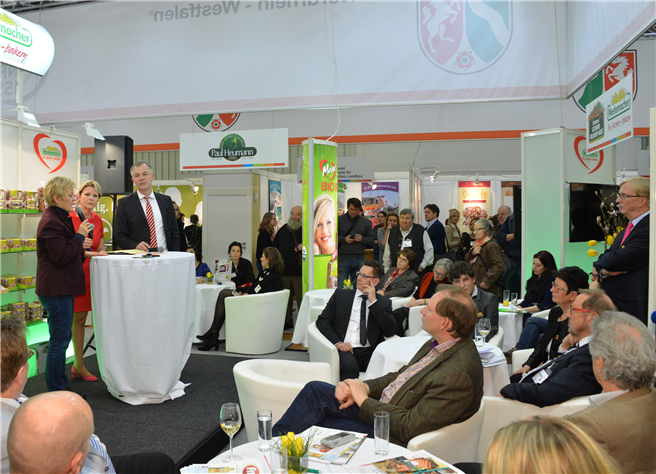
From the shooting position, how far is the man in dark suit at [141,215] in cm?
405

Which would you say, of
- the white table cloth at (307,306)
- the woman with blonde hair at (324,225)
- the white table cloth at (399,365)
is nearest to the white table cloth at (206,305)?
the white table cloth at (307,306)

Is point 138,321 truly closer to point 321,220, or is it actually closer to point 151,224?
point 151,224

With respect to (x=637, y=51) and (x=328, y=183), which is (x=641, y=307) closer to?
(x=328, y=183)

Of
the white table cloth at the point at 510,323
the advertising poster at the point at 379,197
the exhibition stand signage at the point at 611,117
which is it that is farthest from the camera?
the advertising poster at the point at 379,197

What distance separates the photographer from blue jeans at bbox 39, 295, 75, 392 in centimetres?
351

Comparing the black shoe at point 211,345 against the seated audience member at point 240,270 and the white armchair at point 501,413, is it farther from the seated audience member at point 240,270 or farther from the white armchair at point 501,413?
the white armchair at point 501,413

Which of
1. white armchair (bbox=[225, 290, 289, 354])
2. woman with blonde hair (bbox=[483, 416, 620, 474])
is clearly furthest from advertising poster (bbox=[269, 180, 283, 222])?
woman with blonde hair (bbox=[483, 416, 620, 474])

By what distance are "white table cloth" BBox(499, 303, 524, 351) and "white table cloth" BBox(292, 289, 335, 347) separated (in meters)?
1.74

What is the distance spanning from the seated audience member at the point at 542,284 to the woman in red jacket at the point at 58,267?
3.89 m

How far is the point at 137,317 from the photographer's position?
3.47 meters

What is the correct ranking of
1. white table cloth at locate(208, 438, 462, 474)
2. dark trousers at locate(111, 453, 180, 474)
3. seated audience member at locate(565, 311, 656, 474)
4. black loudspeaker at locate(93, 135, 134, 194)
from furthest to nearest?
black loudspeaker at locate(93, 135, 134, 194), dark trousers at locate(111, 453, 180, 474), white table cloth at locate(208, 438, 462, 474), seated audience member at locate(565, 311, 656, 474)

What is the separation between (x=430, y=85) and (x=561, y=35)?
49.3 inches

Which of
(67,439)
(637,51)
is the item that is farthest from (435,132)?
(67,439)

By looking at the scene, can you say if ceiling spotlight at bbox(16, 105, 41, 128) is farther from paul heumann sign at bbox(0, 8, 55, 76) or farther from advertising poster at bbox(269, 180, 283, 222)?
advertising poster at bbox(269, 180, 283, 222)
